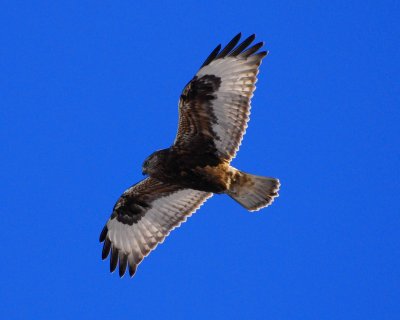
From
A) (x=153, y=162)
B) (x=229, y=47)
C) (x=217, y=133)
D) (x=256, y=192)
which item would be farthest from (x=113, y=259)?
(x=229, y=47)

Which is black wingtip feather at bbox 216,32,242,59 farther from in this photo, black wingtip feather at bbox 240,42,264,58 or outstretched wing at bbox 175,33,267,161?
black wingtip feather at bbox 240,42,264,58

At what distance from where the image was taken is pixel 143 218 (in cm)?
1391

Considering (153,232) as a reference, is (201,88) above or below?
above

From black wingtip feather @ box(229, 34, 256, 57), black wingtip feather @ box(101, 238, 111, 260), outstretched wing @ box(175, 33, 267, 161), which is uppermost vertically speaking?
black wingtip feather @ box(229, 34, 256, 57)

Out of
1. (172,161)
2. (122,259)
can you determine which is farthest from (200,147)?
(122,259)

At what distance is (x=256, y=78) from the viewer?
12430 millimetres

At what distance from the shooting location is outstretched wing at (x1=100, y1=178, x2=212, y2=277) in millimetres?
13727

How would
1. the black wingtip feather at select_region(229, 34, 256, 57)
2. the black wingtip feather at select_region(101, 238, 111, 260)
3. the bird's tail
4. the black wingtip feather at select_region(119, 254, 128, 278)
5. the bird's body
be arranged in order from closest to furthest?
the black wingtip feather at select_region(229, 34, 256, 57), the bird's body, the bird's tail, the black wingtip feather at select_region(119, 254, 128, 278), the black wingtip feather at select_region(101, 238, 111, 260)

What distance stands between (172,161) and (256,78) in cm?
163

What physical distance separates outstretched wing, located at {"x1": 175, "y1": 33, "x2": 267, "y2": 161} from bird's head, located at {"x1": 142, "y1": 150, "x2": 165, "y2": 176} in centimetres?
29

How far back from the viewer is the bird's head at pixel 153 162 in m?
12.6

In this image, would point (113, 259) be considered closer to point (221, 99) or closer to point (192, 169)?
point (192, 169)

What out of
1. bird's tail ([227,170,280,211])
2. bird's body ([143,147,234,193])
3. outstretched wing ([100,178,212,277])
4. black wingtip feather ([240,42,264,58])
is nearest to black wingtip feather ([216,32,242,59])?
black wingtip feather ([240,42,264,58])

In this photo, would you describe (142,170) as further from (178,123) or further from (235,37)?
(235,37)
